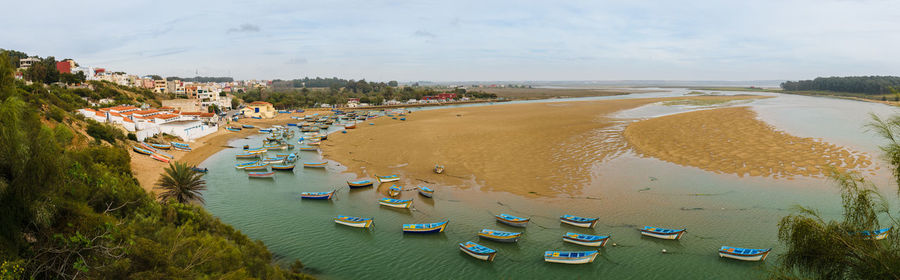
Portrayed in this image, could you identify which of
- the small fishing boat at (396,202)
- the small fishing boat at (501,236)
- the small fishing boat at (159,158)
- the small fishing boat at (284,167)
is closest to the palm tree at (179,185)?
the small fishing boat at (396,202)

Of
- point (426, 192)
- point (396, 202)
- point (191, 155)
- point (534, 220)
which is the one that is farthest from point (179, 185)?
point (191, 155)

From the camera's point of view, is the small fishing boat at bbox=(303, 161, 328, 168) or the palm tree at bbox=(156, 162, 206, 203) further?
the small fishing boat at bbox=(303, 161, 328, 168)

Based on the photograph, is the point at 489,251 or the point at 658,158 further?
the point at 658,158

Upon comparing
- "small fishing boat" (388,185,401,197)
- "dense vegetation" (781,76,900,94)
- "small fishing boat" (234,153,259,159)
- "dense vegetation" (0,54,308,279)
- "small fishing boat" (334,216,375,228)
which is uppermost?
"dense vegetation" (781,76,900,94)

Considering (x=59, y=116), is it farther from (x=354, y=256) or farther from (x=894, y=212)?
(x=894, y=212)

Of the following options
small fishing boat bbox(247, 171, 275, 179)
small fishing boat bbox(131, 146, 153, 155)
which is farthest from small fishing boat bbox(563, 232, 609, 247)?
small fishing boat bbox(131, 146, 153, 155)

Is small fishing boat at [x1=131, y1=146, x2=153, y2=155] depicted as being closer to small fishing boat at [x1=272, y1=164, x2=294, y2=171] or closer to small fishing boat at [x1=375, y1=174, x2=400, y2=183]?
small fishing boat at [x1=272, y1=164, x2=294, y2=171]

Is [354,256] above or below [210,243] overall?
below

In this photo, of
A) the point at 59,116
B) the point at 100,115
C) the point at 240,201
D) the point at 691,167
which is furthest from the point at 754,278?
the point at 100,115
